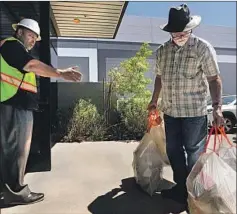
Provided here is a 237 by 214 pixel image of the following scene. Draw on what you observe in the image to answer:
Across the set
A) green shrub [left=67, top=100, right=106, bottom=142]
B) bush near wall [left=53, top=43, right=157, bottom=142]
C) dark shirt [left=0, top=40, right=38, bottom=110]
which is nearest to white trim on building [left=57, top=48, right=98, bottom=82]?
bush near wall [left=53, top=43, right=157, bottom=142]

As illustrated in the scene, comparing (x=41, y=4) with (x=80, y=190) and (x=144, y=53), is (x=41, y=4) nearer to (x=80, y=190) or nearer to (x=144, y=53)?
(x=80, y=190)

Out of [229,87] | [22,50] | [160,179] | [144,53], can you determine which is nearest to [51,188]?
[160,179]

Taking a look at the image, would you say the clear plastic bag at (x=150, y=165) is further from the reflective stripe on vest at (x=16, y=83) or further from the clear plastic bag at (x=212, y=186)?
the reflective stripe on vest at (x=16, y=83)

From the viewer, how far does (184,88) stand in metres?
2.76

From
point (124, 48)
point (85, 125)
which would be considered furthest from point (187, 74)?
point (124, 48)

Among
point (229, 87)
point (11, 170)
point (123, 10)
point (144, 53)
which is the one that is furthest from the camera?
point (229, 87)

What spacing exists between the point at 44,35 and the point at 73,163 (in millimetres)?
1754

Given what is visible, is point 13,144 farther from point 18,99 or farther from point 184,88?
point 184,88

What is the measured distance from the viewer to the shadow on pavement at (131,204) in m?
2.77

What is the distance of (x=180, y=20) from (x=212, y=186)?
131 centimetres

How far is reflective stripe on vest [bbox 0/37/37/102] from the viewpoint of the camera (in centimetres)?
202

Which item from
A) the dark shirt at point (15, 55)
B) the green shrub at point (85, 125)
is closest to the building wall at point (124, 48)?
the green shrub at point (85, 125)

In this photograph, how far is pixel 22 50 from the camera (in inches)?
88.8

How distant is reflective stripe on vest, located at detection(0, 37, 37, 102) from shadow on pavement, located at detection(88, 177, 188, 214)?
121 centimetres
